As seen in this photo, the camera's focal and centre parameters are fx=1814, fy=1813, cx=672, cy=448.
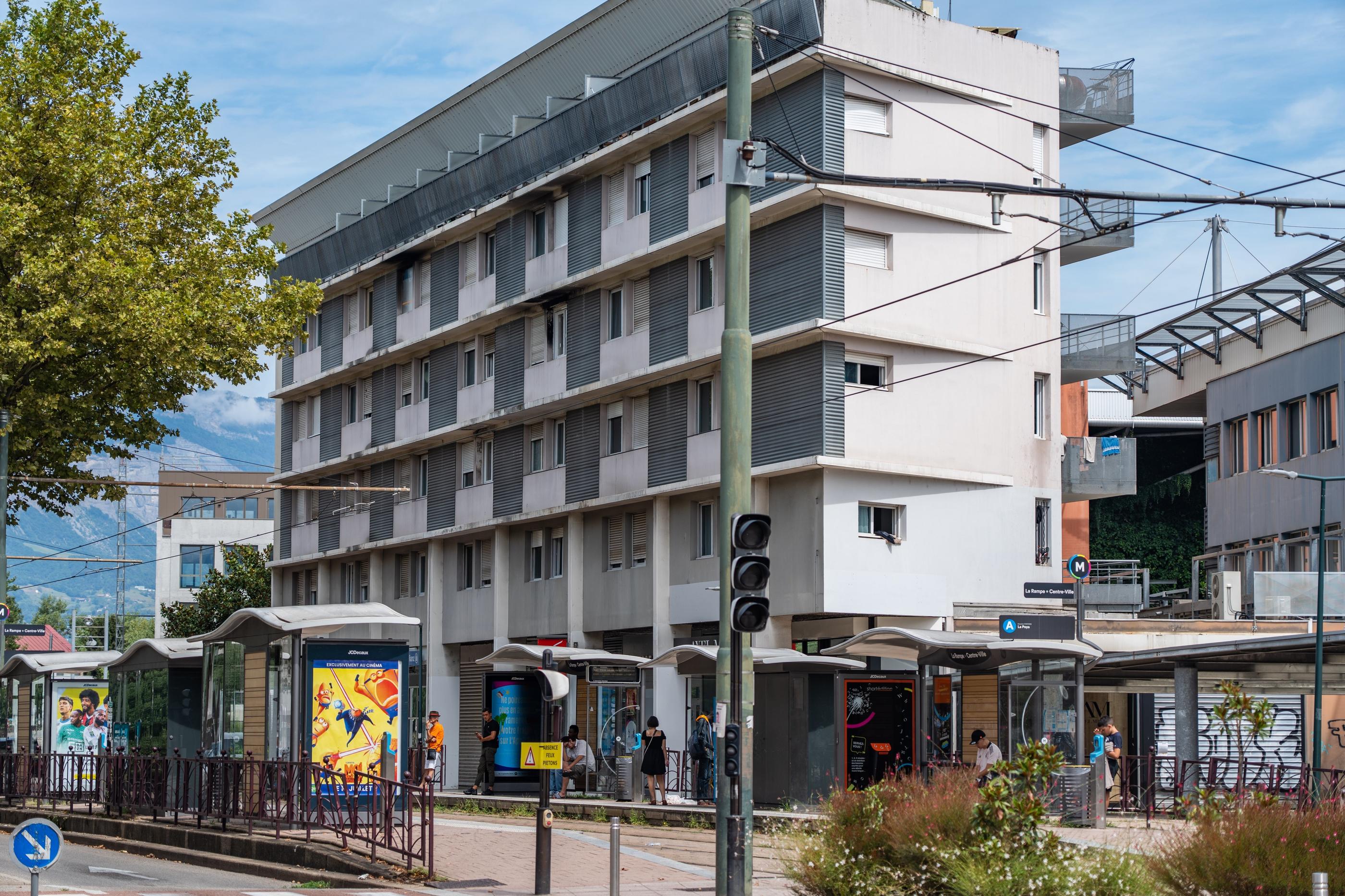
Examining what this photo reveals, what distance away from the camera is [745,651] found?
14664mm

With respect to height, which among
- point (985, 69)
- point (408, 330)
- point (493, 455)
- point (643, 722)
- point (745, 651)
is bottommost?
point (643, 722)

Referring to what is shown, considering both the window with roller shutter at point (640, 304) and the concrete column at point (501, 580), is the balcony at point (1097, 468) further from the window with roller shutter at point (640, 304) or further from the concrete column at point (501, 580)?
the concrete column at point (501, 580)

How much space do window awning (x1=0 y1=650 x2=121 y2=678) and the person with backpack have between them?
1027cm

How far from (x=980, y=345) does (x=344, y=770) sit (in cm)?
2298

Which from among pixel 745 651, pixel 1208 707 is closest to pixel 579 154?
pixel 1208 707

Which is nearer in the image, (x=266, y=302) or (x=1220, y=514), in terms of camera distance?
(x=266, y=302)

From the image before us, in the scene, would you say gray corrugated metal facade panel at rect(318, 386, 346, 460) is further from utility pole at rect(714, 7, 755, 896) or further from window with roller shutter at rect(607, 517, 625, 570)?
utility pole at rect(714, 7, 755, 896)

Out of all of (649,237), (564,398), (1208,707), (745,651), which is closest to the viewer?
(745,651)

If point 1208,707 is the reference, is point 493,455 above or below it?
above

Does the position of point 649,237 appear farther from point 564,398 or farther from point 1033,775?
point 1033,775

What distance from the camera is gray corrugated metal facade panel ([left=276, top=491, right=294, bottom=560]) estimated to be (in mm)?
62812

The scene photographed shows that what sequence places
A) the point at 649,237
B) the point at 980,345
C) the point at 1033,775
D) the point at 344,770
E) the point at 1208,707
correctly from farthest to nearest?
the point at 649,237 → the point at 980,345 → the point at 1208,707 → the point at 344,770 → the point at 1033,775

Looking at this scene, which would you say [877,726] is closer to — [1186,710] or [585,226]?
[1186,710]

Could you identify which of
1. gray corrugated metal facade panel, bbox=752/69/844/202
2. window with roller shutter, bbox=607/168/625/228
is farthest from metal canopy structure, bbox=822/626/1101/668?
window with roller shutter, bbox=607/168/625/228
